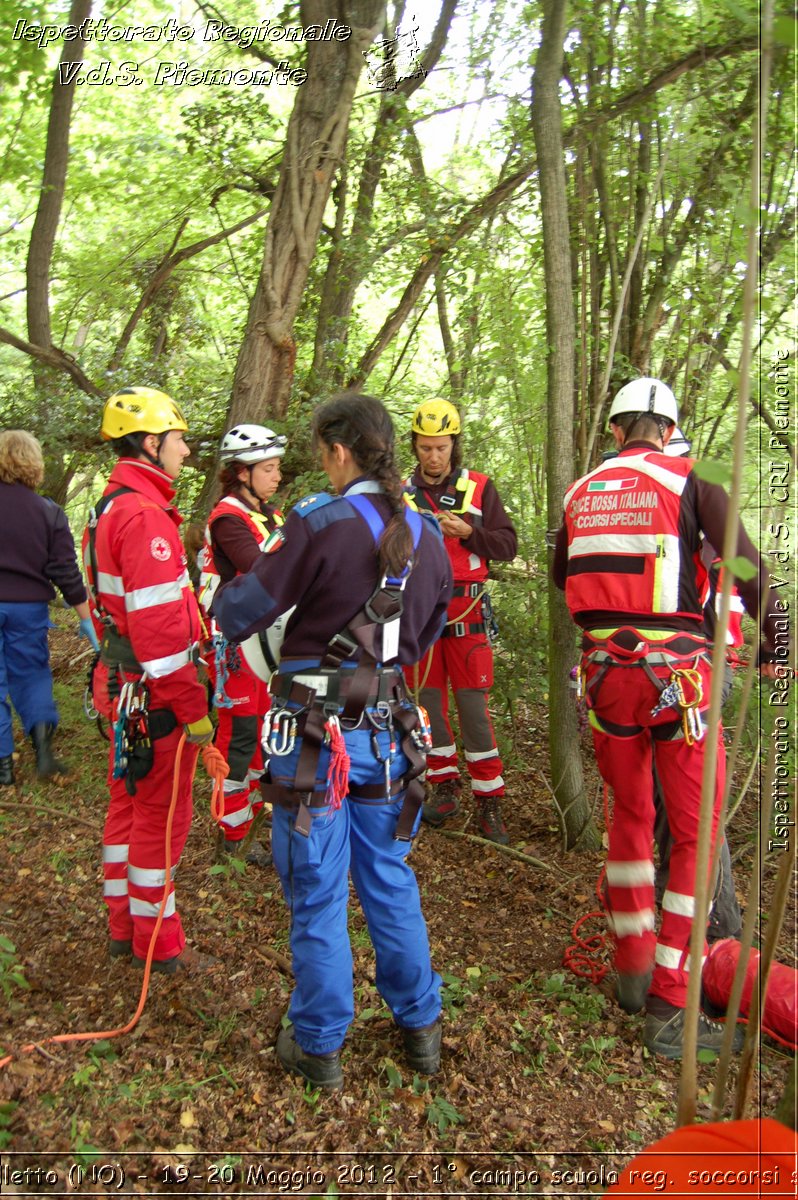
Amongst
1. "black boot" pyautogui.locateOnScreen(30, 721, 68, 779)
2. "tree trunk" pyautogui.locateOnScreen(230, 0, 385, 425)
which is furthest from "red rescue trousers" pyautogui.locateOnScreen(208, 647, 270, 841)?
"tree trunk" pyautogui.locateOnScreen(230, 0, 385, 425)

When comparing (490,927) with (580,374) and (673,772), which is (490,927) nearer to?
(673,772)

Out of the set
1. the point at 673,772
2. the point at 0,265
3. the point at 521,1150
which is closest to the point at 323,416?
the point at 673,772

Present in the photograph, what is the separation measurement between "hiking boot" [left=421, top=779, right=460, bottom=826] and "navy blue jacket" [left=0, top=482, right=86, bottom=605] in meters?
2.96

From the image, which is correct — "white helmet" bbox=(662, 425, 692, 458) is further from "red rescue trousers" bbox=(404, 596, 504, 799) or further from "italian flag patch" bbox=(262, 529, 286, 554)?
"italian flag patch" bbox=(262, 529, 286, 554)

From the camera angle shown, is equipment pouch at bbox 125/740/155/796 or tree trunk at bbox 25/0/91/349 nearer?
equipment pouch at bbox 125/740/155/796

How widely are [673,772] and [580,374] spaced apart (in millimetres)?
2727

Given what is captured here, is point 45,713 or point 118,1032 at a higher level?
point 45,713

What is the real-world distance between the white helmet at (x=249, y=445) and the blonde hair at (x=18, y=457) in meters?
1.86

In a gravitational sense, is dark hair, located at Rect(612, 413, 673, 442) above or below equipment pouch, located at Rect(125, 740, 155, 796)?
above

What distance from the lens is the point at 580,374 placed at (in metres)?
5.38

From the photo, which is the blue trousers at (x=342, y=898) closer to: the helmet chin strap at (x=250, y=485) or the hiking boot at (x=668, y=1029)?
the hiking boot at (x=668, y=1029)

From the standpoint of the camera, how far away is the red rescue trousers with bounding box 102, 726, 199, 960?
3881 mm

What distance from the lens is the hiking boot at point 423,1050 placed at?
3.41 m

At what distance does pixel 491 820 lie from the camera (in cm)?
569
